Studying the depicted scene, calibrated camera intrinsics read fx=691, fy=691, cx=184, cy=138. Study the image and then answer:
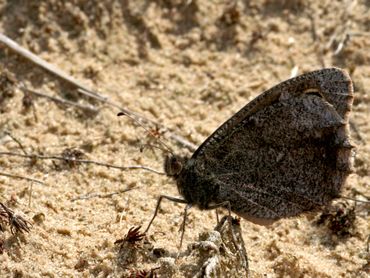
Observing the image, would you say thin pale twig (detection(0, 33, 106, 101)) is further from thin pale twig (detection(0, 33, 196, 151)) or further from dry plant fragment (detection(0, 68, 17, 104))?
dry plant fragment (detection(0, 68, 17, 104))

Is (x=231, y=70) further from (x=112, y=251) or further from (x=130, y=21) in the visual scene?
(x=112, y=251)

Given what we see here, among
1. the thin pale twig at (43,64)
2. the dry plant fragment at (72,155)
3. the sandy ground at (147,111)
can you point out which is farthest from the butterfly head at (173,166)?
the thin pale twig at (43,64)

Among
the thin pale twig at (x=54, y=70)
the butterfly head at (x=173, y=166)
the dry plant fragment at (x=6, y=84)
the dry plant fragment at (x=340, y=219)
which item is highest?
the thin pale twig at (x=54, y=70)

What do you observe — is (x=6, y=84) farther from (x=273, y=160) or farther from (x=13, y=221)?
(x=273, y=160)

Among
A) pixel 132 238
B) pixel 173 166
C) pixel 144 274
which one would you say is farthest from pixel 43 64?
pixel 144 274

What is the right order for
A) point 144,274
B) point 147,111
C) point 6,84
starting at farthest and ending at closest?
1. point 147,111
2. point 6,84
3. point 144,274

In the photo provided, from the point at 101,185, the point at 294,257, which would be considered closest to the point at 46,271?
the point at 101,185

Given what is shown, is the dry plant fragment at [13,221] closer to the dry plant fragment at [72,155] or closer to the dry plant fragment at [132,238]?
the dry plant fragment at [132,238]
